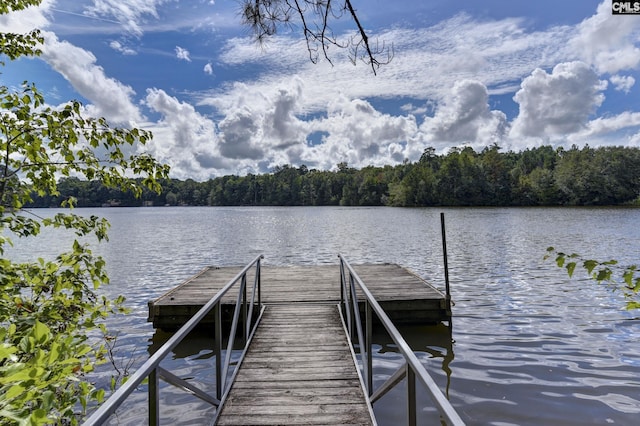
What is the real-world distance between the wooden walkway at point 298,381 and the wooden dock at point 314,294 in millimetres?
1532

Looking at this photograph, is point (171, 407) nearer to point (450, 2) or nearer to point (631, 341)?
point (450, 2)

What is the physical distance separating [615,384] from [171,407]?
20.3ft

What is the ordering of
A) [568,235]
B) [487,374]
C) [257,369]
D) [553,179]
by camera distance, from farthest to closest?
[553,179]
[568,235]
[487,374]
[257,369]

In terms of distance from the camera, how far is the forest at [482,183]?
68.8m

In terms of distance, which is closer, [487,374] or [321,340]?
[321,340]

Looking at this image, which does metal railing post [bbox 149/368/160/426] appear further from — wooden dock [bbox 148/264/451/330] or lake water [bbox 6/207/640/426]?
wooden dock [bbox 148/264/451/330]

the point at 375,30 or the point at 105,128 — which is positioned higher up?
the point at 375,30

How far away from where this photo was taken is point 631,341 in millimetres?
7391

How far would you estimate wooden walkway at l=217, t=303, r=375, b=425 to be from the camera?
366 cm

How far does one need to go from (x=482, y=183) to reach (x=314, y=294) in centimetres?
8165

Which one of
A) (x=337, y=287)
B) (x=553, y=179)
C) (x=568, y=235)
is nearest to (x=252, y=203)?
(x=553, y=179)

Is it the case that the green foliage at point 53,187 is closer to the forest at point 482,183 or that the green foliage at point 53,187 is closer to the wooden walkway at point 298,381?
the wooden walkway at point 298,381

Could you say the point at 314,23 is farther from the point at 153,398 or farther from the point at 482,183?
the point at 482,183

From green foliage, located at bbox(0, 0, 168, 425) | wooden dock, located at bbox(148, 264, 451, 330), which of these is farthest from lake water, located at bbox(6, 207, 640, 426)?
green foliage, located at bbox(0, 0, 168, 425)
